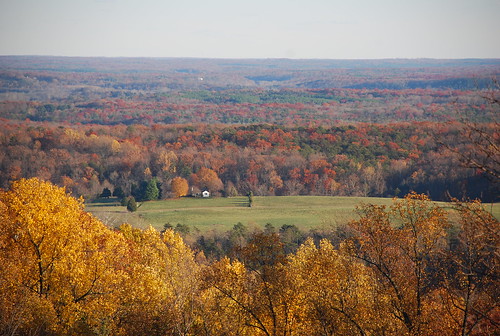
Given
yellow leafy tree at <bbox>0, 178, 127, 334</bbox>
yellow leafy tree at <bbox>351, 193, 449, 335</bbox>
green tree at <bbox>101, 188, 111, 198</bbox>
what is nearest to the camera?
yellow leafy tree at <bbox>351, 193, 449, 335</bbox>

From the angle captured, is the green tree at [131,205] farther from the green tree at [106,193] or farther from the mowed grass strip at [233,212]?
the green tree at [106,193]

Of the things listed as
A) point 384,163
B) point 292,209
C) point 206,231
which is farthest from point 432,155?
point 206,231

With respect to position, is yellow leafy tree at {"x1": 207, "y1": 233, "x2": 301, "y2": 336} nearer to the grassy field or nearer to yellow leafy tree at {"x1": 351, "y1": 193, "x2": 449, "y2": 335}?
yellow leafy tree at {"x1": 351, "y1": 193, "x2": 449, "y2": 335}

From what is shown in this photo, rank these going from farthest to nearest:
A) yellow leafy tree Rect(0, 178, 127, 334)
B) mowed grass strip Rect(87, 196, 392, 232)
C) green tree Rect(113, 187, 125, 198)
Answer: green tree Rect(113, 187, 125, 198)
mowed grass strip Rect(87, 196, 392, 232)
yellow leafy tree Rect(0, 178, 127, 334)

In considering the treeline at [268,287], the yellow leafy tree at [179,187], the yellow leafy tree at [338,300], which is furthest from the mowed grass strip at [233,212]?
the yellow leafy tree at [338,300]

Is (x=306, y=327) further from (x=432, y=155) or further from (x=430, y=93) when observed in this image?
(x=430, y=93)

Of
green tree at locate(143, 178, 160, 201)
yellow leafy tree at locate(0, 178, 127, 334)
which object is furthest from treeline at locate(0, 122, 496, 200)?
yellow leafy tree at locate(0, 178, 127, 334)
